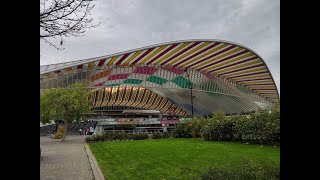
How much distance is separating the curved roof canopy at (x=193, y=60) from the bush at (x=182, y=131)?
69.0 ft

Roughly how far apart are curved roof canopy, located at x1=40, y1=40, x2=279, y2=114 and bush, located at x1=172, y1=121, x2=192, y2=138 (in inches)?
828

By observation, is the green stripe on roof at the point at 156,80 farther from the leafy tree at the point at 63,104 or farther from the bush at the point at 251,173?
the bush at the point at 251,173

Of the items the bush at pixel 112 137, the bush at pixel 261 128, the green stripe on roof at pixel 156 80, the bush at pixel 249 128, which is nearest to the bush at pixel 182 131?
the bush at pixel 112 137

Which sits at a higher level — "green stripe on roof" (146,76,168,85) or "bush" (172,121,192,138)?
"green stripe on roof" (146,76,168,85)

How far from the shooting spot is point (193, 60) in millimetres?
57312

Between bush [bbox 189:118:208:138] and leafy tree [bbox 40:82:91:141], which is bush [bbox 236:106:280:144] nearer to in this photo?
bush [bbox 189:118:208:138]

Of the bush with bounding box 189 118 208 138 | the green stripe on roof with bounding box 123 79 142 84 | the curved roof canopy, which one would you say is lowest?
the bush with bounding box 189 118 208 138

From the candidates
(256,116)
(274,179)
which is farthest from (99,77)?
(274,179)

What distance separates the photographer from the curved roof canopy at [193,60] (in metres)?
51.8

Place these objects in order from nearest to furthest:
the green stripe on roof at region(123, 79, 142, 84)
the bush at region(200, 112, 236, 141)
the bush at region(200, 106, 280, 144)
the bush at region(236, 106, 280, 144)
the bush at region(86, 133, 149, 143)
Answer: the bush at region(236, 106, 280, 144)
the bush at region(200, 106, 280, 144)
the bush at region(200, 112, 236, 141)
the bush at region(86, 133, 149, 143)
the green stripe on roof at region(123, 79, 142, 84)

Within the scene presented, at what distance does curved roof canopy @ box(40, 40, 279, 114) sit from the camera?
170 ft

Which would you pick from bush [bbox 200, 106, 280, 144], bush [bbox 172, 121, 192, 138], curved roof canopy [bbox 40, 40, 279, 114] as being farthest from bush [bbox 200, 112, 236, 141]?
curved roof canopy [bbox 40, 40, 279, 114]
